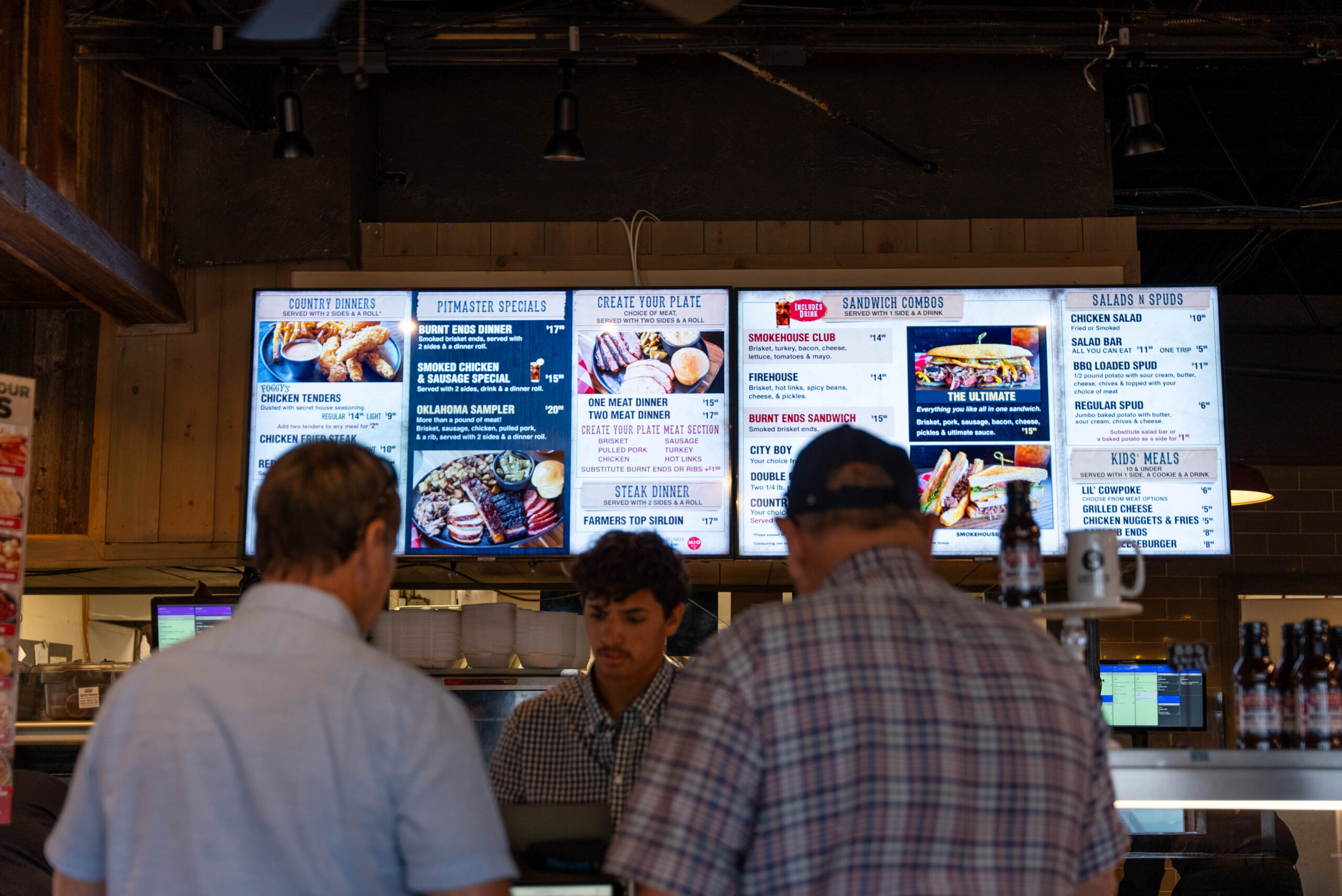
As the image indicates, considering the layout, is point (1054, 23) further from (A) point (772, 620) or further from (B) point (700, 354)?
(A) point (772, 620)

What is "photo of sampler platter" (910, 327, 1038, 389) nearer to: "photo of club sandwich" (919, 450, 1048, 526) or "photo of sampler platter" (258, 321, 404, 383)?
"photo of club sandwich" (919, 450, 1048, 526)

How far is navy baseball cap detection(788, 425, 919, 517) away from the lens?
5.29 ft

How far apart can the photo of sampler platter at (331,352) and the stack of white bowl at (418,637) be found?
0.84 meters

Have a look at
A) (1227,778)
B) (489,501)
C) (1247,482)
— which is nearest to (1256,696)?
(1227,778)

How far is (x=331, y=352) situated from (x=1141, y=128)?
2.71 metres

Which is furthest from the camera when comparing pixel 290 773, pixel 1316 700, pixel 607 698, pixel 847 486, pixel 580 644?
pixel 580 644

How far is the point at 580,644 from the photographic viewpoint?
429 centimetres

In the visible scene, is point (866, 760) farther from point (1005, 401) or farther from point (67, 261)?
point (67, 261)

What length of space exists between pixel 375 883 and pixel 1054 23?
3.50 meters

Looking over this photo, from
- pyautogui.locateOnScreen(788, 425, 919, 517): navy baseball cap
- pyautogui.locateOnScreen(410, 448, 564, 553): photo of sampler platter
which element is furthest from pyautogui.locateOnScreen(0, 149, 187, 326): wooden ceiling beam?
pyautogui.locateOnScreen(788, 425, 919, 517): navy baseball cap

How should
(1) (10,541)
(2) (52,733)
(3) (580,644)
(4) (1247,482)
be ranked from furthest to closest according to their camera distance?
(4) (1247,482)
(2) (52,733)
(3) (580,644)
(1) (10,541)

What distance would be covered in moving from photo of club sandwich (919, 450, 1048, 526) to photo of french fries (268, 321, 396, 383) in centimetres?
175

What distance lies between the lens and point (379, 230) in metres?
4.57

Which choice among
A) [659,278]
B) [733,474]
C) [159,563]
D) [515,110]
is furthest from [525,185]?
[159,563]
